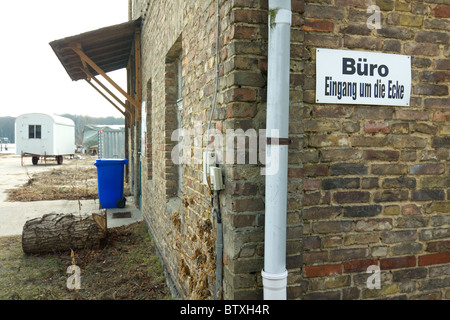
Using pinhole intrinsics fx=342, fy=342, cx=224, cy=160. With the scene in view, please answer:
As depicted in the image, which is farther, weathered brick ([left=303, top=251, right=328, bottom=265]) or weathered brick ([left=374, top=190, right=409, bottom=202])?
weathered brick ([left=374, top=190, right=409, bottom=202])

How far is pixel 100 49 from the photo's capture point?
7.86 meters

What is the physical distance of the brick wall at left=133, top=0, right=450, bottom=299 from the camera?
205 centimetres

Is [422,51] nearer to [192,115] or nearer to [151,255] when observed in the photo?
[192,115]

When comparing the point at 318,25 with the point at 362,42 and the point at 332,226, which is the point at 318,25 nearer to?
the point at 362,42

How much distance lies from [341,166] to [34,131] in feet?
76.3

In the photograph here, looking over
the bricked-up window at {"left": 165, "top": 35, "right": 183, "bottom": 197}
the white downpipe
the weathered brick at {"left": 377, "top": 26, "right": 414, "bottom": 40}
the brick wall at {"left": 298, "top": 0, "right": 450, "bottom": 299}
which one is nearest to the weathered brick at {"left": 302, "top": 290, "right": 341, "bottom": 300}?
the brick wall at {"left": 298, "top": 0, "right": 450, "bottom": 299}

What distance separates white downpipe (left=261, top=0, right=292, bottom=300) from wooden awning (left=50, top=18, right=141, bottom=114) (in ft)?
17.6

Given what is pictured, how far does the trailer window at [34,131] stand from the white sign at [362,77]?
23.0 metres

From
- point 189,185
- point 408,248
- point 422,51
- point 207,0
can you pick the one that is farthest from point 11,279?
point 422,51

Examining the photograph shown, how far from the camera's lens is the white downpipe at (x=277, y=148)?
1.91 meters

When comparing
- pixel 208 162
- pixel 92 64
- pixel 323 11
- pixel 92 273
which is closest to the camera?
pixel 323 11

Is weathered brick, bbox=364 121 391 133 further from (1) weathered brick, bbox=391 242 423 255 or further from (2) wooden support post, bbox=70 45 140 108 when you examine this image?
(2) wooden support post, bbox=70 45 140 108

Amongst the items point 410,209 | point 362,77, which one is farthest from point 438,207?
point 362,77
